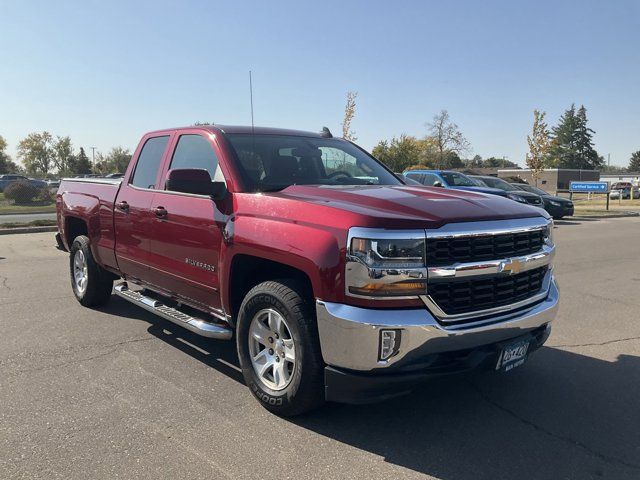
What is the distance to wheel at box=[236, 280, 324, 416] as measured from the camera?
316 centimetres

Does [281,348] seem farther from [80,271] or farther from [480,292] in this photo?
[80,271]

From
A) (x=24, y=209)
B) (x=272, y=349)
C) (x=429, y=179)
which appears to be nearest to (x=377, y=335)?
(x=272, y=349)

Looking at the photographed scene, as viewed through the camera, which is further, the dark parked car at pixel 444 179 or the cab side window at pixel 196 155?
the dark parked car at pixel 444 179

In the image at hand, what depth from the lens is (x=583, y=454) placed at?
3055mm

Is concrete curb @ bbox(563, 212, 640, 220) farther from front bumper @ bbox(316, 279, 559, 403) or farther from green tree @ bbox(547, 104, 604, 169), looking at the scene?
green tree @ bbox(547, 104, 604, 169)

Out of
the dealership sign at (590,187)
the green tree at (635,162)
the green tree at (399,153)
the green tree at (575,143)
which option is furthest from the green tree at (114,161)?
the green tree at (635,162)

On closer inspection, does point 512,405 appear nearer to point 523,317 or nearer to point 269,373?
point 523,317

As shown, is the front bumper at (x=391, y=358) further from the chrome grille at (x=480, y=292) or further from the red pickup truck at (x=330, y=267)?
the chrome grille at (x=480, y=292)

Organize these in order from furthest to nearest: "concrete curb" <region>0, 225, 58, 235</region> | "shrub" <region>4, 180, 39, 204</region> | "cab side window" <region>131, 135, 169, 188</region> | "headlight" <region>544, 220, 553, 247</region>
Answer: "shrub" <region>4, 180, 39, 204</region>
"concrete curb" <region>0, 225, 58, 235</region>
"cab side window" <region>131, 135, 169, 188</region>
"headlight" <region>544, 220, 553, 247</region>

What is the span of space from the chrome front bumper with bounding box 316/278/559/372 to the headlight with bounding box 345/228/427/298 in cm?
11

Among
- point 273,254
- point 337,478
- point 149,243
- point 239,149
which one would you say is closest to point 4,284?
point 149,243

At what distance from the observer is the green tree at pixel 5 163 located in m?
76.7

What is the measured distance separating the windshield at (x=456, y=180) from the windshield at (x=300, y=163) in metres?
12.2

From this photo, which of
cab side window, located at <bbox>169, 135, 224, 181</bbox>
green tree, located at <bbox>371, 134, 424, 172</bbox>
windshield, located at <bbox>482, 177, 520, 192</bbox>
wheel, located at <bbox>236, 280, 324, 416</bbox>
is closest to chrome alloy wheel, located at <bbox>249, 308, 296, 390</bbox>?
wheel, located at <bbox>236, 280, 324, 416</bbox>
